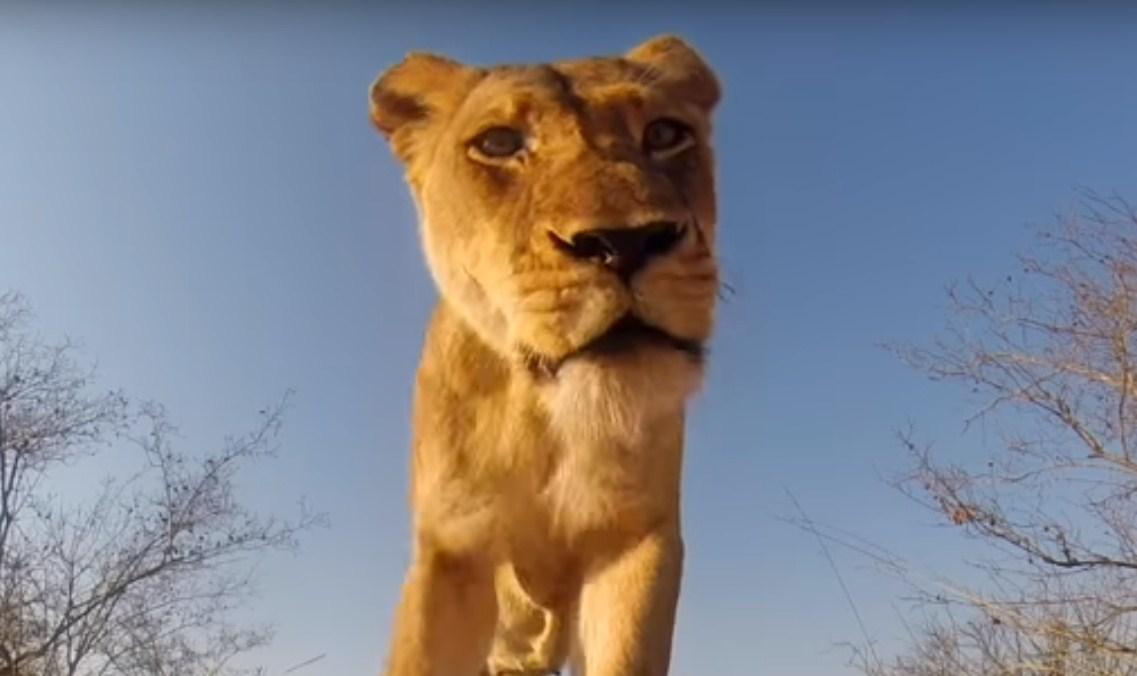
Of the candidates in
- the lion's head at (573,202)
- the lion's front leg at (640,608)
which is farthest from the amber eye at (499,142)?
the lion's front leg at (640,608)

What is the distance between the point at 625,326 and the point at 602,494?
0.51 m

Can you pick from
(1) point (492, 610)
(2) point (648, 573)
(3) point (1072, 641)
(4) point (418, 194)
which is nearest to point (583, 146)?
(4) point (418, 194)

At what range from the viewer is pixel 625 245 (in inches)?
67.8

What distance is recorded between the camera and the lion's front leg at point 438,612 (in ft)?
7.64

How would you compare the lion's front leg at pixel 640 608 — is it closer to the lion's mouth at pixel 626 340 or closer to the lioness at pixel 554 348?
the lioness at pixel 554 348

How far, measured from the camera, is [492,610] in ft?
7.97

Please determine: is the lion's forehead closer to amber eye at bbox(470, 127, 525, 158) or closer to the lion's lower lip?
amber eye at bbox(470, 127, 525, 158)

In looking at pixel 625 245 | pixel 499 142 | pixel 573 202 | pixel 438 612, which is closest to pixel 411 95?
pixel 499 142

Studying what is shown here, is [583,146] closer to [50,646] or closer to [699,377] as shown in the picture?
[699,377]

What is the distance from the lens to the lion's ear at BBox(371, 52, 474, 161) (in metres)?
2.34

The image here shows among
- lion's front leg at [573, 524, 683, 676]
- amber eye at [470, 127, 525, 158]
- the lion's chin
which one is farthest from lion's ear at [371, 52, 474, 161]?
lion's front leg at [573, 524, 683, 676]

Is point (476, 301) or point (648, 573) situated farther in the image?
point (648, 573)

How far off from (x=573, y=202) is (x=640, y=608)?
770 mm

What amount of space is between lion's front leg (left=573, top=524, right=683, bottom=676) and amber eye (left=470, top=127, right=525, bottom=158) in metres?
0.68
